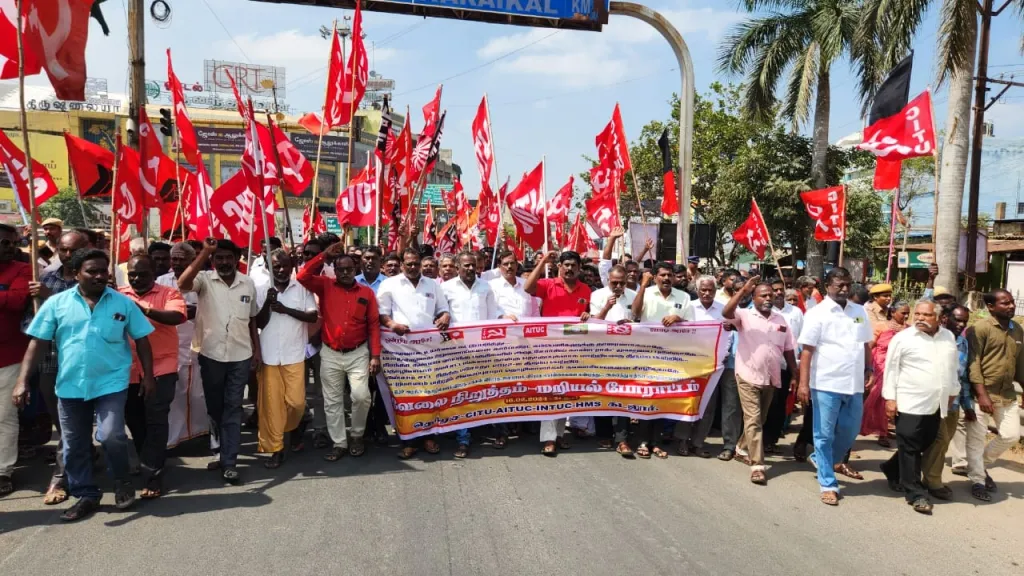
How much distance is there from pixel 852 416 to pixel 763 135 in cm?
1824

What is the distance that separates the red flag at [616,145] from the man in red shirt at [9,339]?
7.05 m

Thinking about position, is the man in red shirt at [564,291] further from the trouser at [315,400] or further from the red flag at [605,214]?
the red flag at [605,214]

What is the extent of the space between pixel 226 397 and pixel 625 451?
3.43m

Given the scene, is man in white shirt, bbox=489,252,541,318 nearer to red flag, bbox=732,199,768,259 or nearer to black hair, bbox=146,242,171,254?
black hair, bbox=146,242,171,254

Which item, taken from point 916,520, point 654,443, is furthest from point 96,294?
point 916,520

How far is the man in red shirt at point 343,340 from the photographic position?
19.0ft

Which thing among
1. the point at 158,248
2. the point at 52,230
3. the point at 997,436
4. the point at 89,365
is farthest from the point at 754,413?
the point at 52,230

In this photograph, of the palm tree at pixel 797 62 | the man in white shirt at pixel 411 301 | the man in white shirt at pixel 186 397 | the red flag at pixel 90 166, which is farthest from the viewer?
the palm tree at pixel 797 62

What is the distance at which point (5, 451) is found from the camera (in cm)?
486

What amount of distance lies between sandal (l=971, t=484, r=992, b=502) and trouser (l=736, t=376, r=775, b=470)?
5.43ft

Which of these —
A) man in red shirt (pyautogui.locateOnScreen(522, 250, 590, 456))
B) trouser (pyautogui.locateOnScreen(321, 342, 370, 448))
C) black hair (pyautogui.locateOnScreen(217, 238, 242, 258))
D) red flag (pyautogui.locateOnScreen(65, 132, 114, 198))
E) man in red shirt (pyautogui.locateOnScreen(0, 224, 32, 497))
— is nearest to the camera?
man in red shirt (pyautogui.locateOnScreen(0, 224, 32, 497))

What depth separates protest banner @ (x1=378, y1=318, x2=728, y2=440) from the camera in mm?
6156

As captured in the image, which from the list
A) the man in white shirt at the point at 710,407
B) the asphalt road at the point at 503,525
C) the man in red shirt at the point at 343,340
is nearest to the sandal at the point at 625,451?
the asphalt road at the point at 503,525

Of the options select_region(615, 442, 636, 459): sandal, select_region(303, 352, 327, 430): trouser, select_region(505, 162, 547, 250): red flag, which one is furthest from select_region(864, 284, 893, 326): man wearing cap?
select_region(303, 352, 327, 430): trouser
